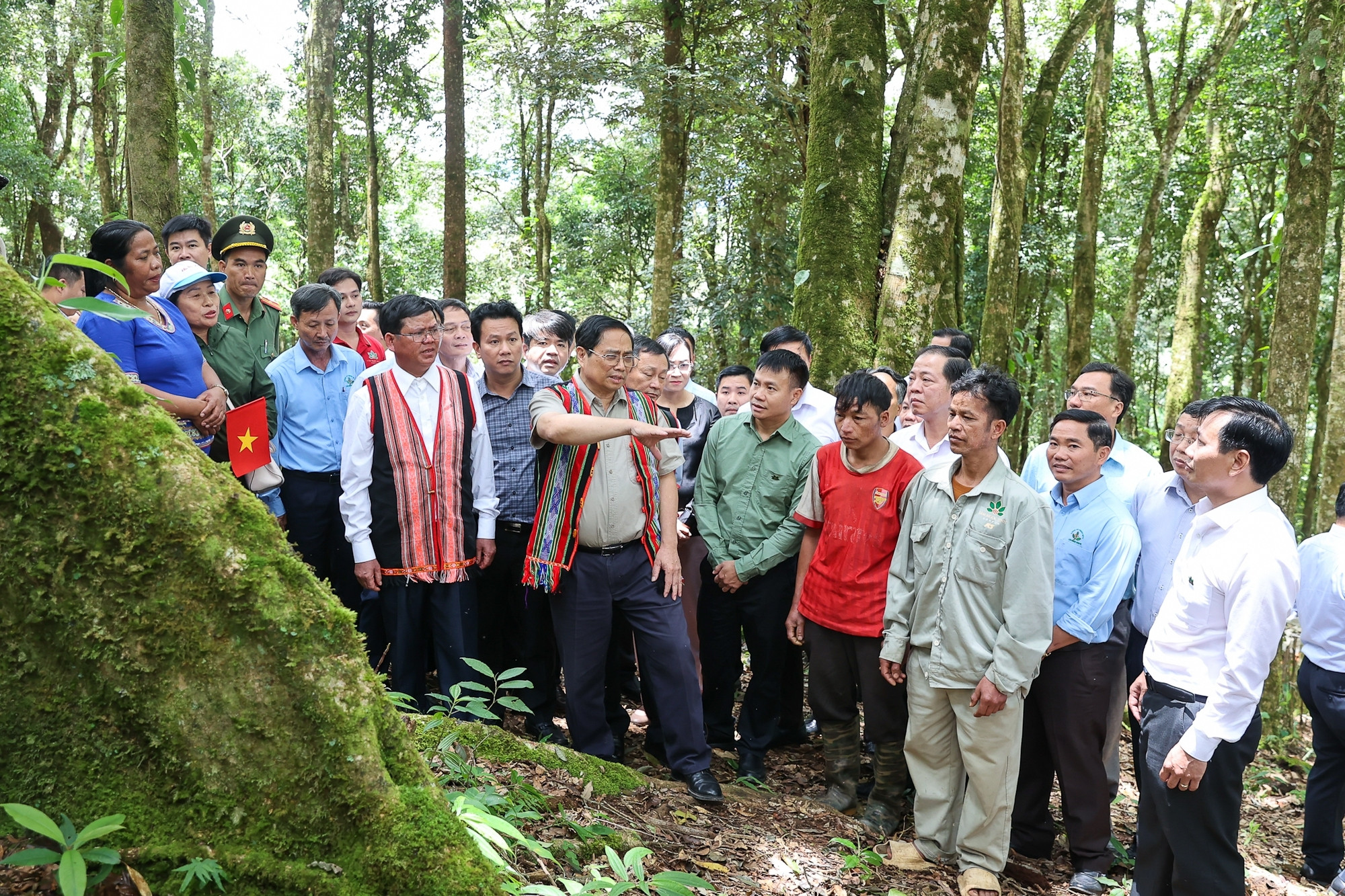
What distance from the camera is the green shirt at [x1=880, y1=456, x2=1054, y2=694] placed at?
396 cm

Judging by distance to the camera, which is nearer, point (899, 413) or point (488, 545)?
point (488, 545)

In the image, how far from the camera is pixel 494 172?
26688 mm

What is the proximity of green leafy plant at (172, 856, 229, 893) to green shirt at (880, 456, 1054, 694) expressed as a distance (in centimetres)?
309

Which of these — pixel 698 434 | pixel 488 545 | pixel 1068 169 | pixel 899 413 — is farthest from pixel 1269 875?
pixel 1068 169

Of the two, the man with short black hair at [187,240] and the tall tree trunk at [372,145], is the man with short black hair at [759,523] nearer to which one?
the man with short black hair at [187,240]

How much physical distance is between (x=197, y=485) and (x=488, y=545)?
9.25 ft

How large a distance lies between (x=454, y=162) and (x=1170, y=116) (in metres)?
10.7

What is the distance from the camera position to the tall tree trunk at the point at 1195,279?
13.6 metres

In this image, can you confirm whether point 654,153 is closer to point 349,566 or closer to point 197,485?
point 349,566

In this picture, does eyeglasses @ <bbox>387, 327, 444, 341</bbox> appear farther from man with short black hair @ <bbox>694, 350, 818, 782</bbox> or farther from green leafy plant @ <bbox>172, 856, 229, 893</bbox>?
green leafy plant @ <bbox>172, 856, 229, 893</bbox>

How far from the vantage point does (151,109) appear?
5621 millimetres

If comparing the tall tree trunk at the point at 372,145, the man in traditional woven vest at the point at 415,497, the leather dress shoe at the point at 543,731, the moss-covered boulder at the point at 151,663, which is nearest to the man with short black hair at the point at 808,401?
the man in traditional woven vest at the point at 415,497

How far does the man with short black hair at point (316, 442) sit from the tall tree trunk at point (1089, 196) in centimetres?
1030

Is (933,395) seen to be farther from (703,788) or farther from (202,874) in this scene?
(202,874)
